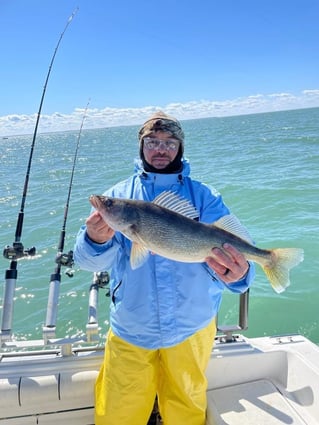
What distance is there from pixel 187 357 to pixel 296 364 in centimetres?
123

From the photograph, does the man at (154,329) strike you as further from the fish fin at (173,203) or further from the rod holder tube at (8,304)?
the rod holder tube at (8,304)

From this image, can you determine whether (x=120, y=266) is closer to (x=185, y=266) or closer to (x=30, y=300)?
(x=185, y=266)

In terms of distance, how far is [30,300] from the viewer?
7660 mm

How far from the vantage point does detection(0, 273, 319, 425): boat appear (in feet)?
9.45

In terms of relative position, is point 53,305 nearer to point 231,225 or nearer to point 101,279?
point 101,279

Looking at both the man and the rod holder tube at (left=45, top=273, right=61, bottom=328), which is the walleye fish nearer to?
the man

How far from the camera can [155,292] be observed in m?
2.62

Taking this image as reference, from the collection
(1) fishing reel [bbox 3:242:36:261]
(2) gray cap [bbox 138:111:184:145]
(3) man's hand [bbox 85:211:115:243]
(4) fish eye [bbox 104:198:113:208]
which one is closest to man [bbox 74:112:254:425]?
(3) man's hand [bbox 85:211:115:243]

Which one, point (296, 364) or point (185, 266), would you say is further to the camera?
point (296, 364)

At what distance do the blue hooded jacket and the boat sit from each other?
56cm

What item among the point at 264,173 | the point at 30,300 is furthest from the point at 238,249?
the point at 264,173

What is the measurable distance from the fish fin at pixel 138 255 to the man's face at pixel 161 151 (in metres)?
0.80

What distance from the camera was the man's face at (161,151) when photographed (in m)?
2.89

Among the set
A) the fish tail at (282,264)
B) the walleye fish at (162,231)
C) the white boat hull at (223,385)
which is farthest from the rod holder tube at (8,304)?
the fish tail at (282,264)
